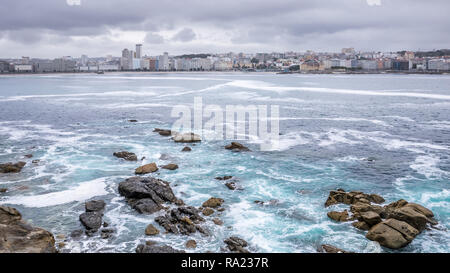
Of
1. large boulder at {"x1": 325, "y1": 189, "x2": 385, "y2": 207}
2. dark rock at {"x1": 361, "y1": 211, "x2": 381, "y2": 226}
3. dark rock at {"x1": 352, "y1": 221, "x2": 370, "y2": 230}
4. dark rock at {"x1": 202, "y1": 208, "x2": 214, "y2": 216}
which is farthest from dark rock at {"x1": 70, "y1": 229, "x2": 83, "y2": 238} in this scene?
dark rock at {"x1": 361, "y1": 211, "x2": 381, "y2": 226}

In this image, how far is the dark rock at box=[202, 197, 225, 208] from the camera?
1373cm

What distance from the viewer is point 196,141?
24.8 meters

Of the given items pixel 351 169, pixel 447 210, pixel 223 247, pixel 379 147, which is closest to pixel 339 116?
pixel 379 147

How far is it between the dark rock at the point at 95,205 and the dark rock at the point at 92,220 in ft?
1.19

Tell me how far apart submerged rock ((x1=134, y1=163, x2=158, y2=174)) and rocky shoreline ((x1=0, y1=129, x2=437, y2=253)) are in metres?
2.07

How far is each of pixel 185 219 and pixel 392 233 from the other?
662 centimetres

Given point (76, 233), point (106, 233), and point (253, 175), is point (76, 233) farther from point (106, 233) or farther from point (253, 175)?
point (253, 175)

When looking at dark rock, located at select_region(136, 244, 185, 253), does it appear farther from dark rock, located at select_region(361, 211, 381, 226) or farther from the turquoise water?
dark rock, located at select_region(361, 211, 381, 226)

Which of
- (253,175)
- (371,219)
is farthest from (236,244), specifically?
(253,175)

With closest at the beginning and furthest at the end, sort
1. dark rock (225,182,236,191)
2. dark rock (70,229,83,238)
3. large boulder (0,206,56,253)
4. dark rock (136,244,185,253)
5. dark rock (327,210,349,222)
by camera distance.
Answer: large boulder (0,206,56,253) → dark rock (136,244,185,253) → dark rock (70,229,83,238) → dark rock (327,210,349,222) → dark rock (225,182,236,191)

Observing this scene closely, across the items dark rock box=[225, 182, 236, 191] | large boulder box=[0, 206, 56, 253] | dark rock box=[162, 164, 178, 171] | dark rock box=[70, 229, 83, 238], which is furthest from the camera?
dark rock box=[162, 164, 178, 171]

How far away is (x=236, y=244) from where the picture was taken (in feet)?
35.6

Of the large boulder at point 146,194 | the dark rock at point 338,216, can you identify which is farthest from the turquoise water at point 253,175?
the large boulder at point 146,194
